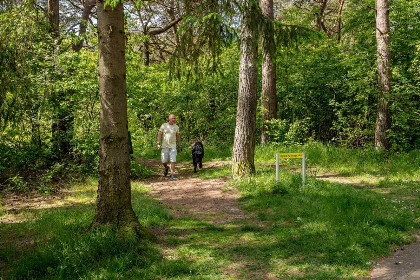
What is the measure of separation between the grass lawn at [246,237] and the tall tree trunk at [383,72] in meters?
3.21

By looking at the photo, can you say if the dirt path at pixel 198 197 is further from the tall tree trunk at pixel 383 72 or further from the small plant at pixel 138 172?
the tall tree trunk at pixel 383 72

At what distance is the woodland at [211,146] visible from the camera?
16.6ft

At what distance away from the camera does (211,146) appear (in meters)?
15.2

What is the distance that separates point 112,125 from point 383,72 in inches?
393

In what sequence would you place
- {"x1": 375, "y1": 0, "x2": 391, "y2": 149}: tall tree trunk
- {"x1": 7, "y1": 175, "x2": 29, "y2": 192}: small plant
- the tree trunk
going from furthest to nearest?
the tree trunk < {"x1": 375, "y1": 0, "x2": 391, "y2": 149}: tall tree trunk < {"x1": 7, "y1": 175, "x2": 29, "y2": 192}: small plant

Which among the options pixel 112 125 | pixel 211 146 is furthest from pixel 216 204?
pixel 211 146

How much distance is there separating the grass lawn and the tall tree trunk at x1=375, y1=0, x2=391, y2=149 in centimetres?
321

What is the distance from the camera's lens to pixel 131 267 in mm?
4656

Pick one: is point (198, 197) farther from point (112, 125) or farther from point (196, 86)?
point (112, 125)

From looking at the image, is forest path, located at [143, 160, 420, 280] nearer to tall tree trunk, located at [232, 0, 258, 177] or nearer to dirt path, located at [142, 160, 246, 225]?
dirt path, located at [142, 160, 246, 225]

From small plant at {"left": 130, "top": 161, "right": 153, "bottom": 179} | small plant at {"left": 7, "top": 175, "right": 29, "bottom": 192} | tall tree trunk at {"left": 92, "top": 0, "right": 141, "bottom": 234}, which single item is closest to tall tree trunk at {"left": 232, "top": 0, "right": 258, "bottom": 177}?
small plant at {"left": 130, "top": 161, "right": 153, "bottom": 179}

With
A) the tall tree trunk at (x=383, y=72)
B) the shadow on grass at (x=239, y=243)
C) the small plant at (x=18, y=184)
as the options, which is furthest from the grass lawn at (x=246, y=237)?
the tall tree trunk at (x=383, y=72)

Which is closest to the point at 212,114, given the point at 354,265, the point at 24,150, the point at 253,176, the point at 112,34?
the point at 253,176

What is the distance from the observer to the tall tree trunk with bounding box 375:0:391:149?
11547 millimetres
